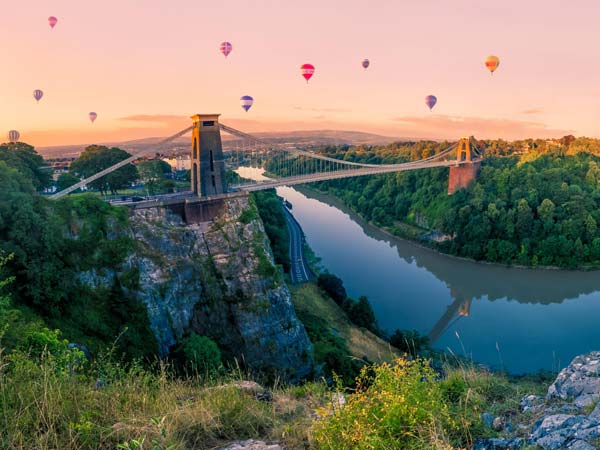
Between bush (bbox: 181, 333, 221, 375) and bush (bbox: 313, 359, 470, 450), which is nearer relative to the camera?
bush (bbox: 313, 359, 470, 450)

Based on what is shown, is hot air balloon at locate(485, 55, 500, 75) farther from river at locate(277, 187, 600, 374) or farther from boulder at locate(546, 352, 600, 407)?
boulder at locate(546, 352, 600, 407)

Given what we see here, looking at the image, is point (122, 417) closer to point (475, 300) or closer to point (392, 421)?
point (392, 421)

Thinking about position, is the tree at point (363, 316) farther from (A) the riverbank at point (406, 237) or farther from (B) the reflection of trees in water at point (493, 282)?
(A) the riverbank at point (406, 237)

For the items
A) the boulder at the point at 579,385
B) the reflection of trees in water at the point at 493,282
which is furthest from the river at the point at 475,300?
the boulder at the point at 579,385

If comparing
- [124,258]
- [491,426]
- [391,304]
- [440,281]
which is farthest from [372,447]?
[440,281]

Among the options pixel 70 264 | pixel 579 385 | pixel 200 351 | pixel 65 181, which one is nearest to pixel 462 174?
pixel 65 181

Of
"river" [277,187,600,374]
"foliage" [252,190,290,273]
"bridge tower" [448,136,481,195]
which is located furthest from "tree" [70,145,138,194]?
"bridge tower" [448,136,481,195]

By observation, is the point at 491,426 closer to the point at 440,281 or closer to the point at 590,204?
the point at 440,281
